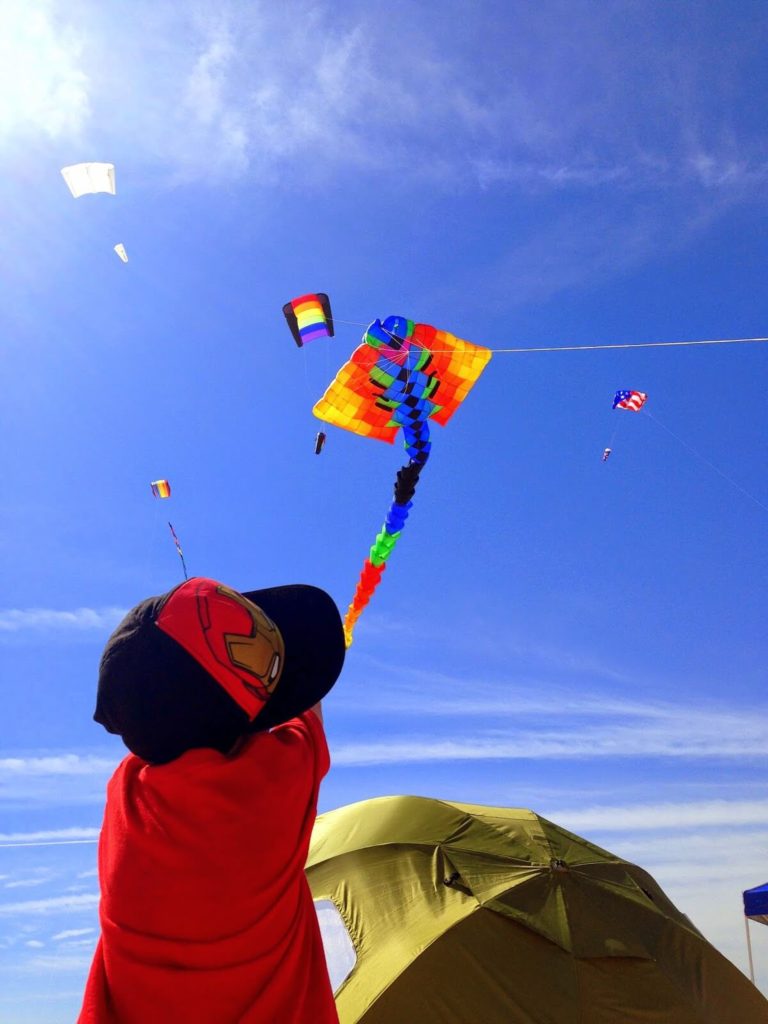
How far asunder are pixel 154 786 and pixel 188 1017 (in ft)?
1.21

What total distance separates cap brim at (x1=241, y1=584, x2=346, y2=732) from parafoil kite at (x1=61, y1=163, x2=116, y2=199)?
4.82 meters

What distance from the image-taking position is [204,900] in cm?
129

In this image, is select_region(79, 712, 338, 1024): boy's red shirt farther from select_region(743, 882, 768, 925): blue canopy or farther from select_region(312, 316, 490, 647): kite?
select_region(743, 882, 768, 925): blue canopy

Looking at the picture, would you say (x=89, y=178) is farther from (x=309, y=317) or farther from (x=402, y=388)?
(x=402, y=388)

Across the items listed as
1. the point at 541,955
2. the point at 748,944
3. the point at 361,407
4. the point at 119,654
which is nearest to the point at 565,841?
the point at 541,955

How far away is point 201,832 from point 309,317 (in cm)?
518

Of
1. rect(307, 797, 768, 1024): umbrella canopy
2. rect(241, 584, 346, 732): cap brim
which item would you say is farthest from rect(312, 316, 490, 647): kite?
rect(241, 584, 346, 732): cap brim

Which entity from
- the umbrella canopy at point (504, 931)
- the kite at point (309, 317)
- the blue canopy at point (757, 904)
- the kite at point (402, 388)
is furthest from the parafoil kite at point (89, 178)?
the blue canopy at point (757, 904)

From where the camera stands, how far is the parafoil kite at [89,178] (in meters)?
5.38

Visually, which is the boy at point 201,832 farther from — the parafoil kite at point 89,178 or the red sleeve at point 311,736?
the parafoil kite at point 89,178

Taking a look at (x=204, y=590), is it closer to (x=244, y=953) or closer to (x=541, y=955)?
(x=244, y=953)

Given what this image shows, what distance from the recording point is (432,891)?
4352 mm

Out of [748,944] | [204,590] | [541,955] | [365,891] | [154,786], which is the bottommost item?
A: [748,944]

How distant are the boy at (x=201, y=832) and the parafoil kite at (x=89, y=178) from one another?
494cm
